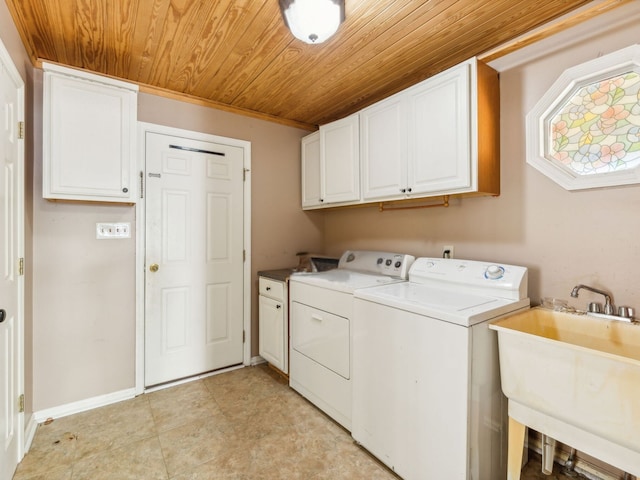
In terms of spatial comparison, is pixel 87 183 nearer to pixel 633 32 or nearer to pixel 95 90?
pixel 95 90

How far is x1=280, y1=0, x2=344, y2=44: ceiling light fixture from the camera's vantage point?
4.60ft

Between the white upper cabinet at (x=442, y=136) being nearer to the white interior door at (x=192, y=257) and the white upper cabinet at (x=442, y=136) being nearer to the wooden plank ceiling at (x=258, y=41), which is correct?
the wooden plank ceiling at (x=258, y=41)

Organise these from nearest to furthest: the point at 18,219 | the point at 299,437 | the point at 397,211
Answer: the point at 18,219, the point at 299,437, the point at 397,211

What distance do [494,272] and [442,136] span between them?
83 cm

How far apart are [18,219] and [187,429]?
1537mm

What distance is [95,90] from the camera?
1.95 metres

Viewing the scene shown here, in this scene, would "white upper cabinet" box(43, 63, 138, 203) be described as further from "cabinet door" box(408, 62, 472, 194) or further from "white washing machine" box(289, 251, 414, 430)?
"cabinet door" box(408, 62, 472, 194)

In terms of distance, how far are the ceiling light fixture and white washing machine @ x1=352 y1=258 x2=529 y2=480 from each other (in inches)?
53.4

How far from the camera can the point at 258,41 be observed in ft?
5.80

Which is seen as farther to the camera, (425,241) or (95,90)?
(425,241)

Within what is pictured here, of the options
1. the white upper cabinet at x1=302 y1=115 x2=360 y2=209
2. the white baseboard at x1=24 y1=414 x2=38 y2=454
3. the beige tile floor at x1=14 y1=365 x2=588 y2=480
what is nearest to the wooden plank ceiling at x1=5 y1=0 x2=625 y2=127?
the white upper cabinet at x1=302 y1=115 x2=360 y2=209

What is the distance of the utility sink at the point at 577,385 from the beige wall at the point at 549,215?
216 mm

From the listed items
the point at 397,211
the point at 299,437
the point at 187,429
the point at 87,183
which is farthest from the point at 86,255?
the point at 397,211

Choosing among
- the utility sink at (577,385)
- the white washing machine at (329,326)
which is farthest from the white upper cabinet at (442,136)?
the utility sink at (577,385)
